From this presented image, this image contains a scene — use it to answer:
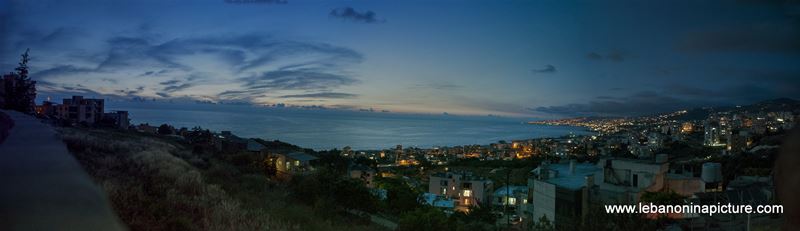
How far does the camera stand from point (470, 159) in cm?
5022

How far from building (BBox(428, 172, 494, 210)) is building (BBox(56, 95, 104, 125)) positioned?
2366 cm

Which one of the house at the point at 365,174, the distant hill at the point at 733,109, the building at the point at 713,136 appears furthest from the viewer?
the distant hill at the point at 733,109

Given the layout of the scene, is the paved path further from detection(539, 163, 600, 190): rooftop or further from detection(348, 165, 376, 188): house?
detection(348, 165, 376, 188): house

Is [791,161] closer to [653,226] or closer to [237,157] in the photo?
[653,226]

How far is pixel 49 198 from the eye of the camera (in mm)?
2164

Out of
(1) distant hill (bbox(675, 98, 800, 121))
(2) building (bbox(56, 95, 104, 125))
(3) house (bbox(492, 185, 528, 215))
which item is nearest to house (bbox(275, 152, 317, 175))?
(3) house (bbox(492, 185, 528, 215))

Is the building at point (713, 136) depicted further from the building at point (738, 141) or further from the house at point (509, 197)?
the house at point (509, 197)

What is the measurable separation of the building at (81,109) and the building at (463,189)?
23.7 m

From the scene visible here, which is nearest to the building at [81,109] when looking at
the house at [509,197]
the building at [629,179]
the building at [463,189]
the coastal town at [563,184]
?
the coastal town at [563,184]

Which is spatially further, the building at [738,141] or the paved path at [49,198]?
the building at [738,141]

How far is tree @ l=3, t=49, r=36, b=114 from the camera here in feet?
57.1

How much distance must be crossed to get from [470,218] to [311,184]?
8.61 metres

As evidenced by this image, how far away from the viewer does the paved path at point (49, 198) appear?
1.78m

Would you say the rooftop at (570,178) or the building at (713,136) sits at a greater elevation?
the building at (713,136)
